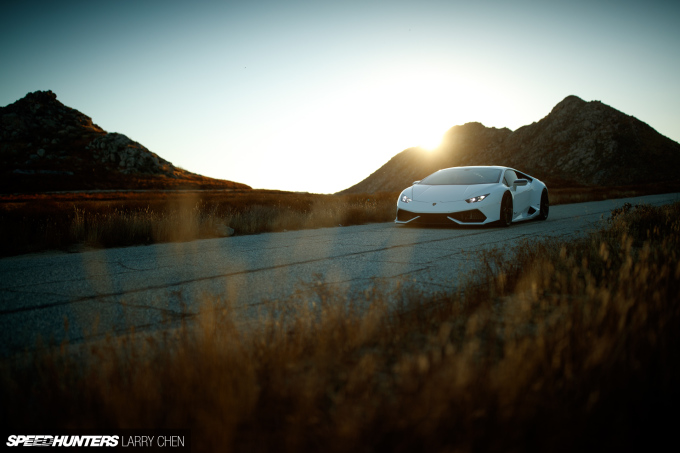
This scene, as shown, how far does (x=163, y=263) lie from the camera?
6246mm

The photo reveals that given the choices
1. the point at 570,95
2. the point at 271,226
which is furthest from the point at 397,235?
the point at 570,95

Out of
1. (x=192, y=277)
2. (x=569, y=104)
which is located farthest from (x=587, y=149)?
(x=192, y=277)

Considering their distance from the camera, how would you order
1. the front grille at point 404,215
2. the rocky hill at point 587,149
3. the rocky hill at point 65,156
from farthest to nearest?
the rocky hill at point 587,149
the rocky hill at point 65,156
the front grille at point 404,215

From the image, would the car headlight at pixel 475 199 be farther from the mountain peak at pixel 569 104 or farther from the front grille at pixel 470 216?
the mountain peak at pixel 569 104

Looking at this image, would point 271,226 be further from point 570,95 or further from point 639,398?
point 570,95

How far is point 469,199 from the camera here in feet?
33.0

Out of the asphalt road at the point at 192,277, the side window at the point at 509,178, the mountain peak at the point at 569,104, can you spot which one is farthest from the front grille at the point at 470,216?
the mountain peak at the point at 569,104

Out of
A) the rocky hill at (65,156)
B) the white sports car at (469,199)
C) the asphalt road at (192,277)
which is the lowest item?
the asphalt road at (192,277)

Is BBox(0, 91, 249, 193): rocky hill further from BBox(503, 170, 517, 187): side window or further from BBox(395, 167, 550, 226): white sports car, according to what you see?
BBox(503, 170, 517, 187): side window

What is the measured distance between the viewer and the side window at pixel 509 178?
11175 mm

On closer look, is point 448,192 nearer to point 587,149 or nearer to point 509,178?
point 509,178

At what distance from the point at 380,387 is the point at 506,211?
9.35 m

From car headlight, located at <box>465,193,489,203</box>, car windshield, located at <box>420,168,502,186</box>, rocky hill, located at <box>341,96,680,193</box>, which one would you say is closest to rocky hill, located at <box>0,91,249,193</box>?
car windshield, located at <box>420,168,502,186</box>

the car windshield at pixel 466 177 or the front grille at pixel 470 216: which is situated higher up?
the car windshield at pixel 466 177
